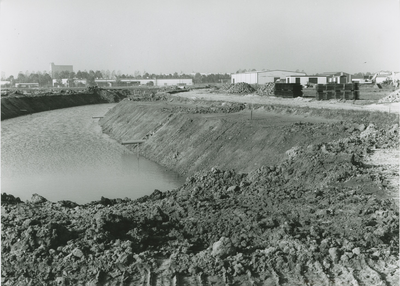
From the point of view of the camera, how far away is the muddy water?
2073 centimetres

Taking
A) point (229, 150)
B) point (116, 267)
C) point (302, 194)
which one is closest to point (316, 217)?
point (302, 194)

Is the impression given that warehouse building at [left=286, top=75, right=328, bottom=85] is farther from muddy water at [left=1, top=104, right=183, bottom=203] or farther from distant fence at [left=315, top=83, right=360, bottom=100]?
muddy water at [left=1, top=104, right=183, bottom=203]

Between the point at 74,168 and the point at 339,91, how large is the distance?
74.7 feet

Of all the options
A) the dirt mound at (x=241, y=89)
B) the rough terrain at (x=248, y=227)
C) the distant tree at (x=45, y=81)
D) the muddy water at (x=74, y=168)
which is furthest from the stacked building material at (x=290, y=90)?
the distant tree at (x=45, y=81)

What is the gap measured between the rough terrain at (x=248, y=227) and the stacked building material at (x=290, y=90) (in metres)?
21.4

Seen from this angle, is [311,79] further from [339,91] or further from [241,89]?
[339,91]

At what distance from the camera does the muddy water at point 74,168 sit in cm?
2073

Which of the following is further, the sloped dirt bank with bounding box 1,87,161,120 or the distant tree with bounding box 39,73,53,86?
the distant tree with bounding box 39,73,53,86

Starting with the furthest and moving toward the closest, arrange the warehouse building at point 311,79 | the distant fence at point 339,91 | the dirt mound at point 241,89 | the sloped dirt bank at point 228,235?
the warehouse building at point 311,79, the dirt mound at point 241,89, the distant fence at point 339,91, the sloped dirt bank at point 228,235

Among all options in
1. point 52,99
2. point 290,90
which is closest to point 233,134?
point 290,90

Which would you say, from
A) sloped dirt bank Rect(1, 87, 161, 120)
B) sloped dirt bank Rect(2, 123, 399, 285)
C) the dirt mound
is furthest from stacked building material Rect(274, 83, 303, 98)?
sloped dirt bank Rect(2, 123, 399, 285)

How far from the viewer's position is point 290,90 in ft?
139

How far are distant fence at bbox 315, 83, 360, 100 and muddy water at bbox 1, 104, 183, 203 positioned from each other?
17498 millimetres

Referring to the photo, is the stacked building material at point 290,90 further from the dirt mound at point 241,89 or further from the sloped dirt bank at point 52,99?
the sloped dirt bank at point 52,99
